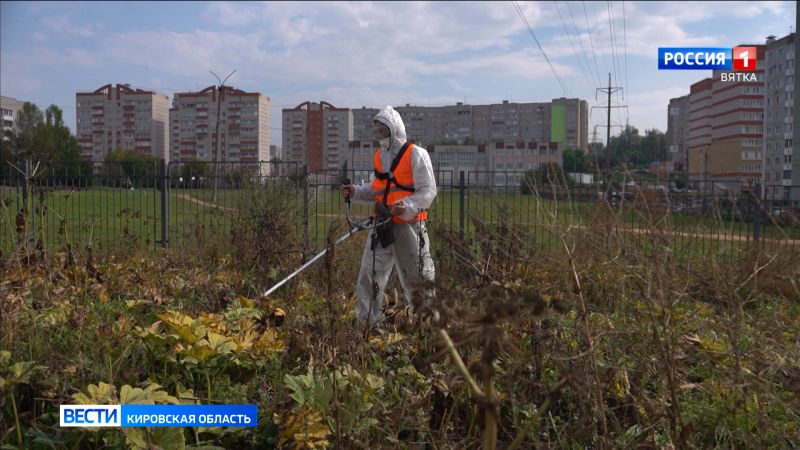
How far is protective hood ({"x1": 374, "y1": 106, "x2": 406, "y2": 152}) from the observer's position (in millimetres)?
5281

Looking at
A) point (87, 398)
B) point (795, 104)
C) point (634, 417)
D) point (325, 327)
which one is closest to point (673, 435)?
point (634, 417)

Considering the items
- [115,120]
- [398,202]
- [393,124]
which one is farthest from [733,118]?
[398,202]

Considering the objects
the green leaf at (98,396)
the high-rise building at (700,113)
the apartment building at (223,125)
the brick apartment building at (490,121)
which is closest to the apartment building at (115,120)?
the apartment building at (223,125)

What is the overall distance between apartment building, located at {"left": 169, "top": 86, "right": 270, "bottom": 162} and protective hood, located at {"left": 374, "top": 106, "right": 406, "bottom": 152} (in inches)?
2430

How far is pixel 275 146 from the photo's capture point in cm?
8231

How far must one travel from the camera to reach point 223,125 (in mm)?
67125

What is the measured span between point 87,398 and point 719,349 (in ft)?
11.2

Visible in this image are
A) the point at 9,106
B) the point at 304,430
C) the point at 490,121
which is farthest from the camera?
the point at 9,106

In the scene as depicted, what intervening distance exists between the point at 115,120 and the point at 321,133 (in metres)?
20.1

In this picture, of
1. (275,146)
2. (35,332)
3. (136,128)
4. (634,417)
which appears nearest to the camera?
(634,417)

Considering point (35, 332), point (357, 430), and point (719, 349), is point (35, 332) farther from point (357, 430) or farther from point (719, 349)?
point (719, 349)

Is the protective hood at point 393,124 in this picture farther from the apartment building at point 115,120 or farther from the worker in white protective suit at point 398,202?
the apartment building at point 115,120

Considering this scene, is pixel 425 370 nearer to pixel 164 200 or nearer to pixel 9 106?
pixel 164 200

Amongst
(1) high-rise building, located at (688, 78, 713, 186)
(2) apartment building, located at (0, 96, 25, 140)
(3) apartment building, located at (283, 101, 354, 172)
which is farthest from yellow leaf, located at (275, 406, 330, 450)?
(2) apartment building, located at (0, 96, 25, 140)
